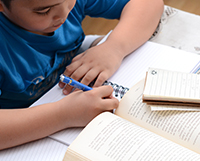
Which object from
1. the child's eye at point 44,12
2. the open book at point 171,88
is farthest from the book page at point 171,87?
the child's eye at point 44,12

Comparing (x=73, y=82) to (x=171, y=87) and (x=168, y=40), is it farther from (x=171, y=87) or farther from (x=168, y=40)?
(x=168, y=40)

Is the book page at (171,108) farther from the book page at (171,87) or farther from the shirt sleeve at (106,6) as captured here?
the shirt sleeve at (106,6)

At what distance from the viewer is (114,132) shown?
43cm

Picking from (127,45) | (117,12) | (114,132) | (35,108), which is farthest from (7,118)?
(117,12)

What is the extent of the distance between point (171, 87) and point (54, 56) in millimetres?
342

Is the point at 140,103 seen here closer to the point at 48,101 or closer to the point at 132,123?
the point at 132,123

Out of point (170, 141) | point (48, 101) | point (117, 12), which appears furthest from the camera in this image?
point (117, 12)

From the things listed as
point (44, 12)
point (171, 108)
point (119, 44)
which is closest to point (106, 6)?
point (119, 44)

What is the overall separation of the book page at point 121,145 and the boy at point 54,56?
74mm

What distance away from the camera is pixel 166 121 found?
0.46m

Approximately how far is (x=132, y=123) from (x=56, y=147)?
0.15 meters

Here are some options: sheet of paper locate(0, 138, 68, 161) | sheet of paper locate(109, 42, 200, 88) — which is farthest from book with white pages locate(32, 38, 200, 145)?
sheet of paper locate(0, 138, 68, 161)

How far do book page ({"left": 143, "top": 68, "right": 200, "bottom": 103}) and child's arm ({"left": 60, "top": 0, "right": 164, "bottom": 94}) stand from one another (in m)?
0.13

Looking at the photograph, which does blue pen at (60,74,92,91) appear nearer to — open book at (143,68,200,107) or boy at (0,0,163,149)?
boy at (0,0,163,149)
